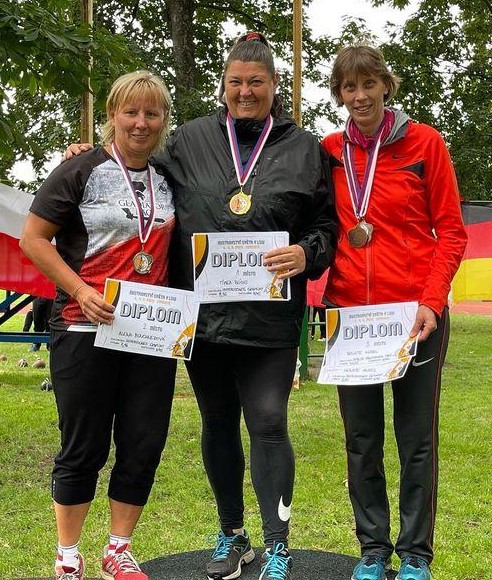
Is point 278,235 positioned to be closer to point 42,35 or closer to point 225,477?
point 225,477

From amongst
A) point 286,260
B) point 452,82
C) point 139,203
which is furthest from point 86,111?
point 452,82

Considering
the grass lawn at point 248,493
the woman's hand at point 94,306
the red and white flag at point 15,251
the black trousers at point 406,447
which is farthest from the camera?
the red and white flag at point 15,251

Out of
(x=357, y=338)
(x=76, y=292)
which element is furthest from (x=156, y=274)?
(x=357, y=338)

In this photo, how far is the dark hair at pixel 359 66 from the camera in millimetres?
3455

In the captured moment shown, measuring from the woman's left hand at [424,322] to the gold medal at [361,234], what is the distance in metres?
0.34

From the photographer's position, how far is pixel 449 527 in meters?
5.14

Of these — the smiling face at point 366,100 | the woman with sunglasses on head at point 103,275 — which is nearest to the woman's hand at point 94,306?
the woman with sunglasses on head at point 103,275

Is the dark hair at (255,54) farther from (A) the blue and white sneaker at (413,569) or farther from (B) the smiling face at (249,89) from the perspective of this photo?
(A) the blue and white sneaker at (413,569)

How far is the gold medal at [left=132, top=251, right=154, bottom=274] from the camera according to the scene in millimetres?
3379

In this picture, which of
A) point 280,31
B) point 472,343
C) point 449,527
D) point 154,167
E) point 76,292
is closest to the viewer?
point 76,292

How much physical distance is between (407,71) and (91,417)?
17974mm

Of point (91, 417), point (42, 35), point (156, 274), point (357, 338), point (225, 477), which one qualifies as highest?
point (42, 35)

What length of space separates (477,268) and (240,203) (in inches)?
314

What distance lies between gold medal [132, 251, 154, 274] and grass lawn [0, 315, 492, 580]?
180 cm
